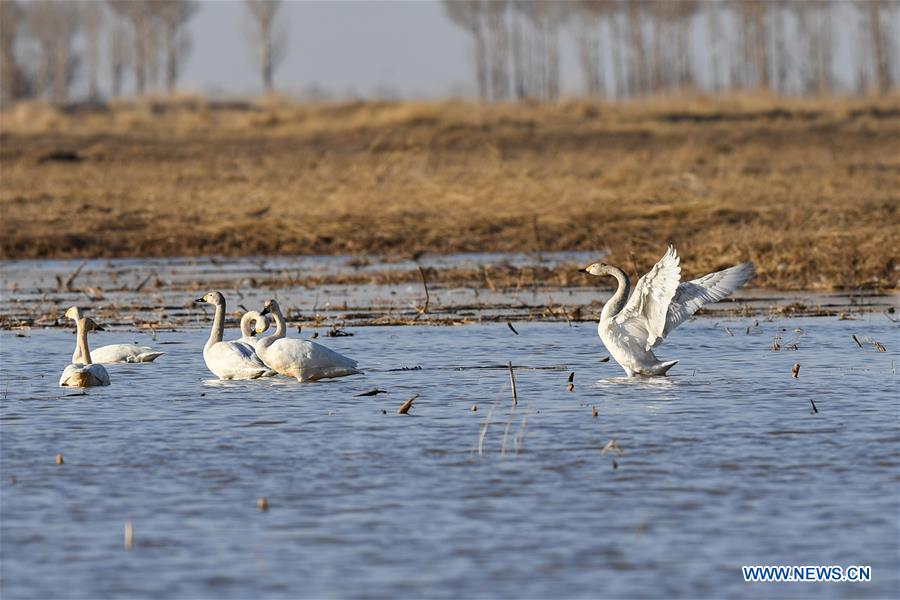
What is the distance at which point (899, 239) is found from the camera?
57.2 ft

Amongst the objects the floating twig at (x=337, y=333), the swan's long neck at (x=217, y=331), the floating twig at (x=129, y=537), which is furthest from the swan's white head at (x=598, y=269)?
the floating twig at (x=129, y=537)

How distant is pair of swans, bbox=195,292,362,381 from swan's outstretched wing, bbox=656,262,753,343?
2.13 m

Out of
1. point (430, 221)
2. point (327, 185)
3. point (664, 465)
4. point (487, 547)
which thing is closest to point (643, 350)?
point (664, 465)

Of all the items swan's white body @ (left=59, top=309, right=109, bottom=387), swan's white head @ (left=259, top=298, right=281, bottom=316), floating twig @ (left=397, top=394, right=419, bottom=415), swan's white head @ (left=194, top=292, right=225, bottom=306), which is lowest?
floating twig @ (left=397, top=394, right=419, bottom=415)

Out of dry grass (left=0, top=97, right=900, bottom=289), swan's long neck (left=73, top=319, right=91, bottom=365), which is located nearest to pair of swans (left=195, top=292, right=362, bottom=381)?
swan's long neck (left=73, top=319, right=91, bottom=365)

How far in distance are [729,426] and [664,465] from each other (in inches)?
45.9

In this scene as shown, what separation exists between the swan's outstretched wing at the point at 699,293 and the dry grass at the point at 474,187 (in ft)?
19.7

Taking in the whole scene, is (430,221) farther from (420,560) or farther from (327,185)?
(420,560)

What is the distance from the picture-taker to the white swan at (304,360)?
34.3ft

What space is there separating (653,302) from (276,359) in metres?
2.50

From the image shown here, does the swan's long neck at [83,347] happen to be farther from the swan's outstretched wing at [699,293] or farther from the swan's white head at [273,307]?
the swan's outstretched wing at [699,293]

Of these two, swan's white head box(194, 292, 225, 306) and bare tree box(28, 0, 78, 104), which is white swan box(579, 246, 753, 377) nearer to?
swan's white head box(194, 292, 225, 306)

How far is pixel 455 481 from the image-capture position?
736cm

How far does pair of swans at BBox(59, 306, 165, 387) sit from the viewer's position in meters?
10.4
